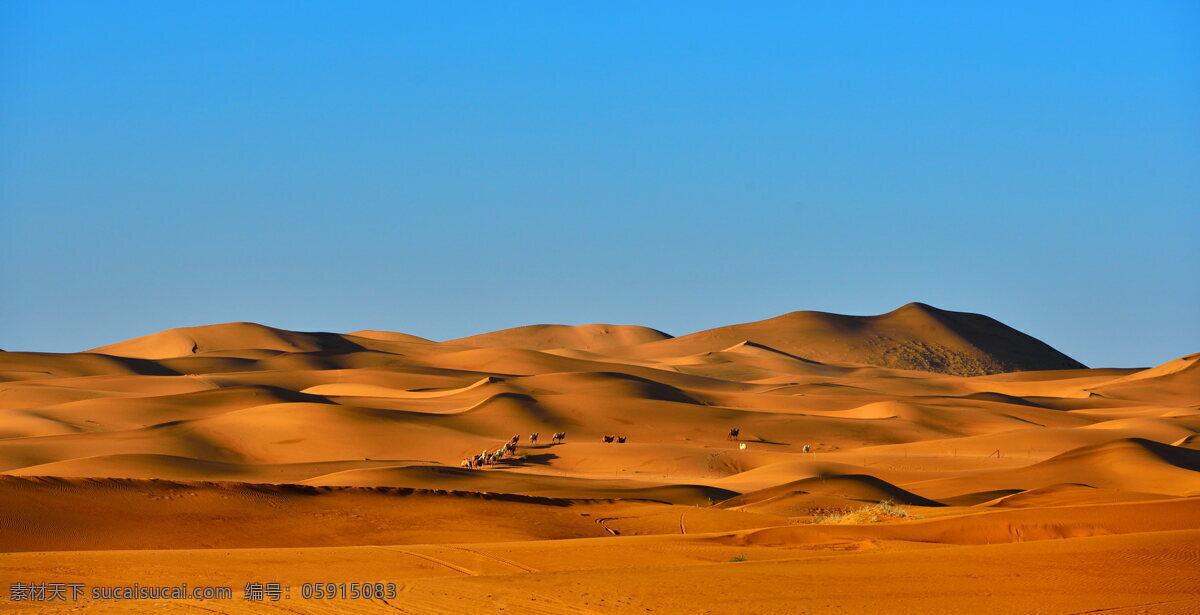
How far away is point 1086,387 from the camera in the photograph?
8425cm

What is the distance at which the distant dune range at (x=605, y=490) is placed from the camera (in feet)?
42.8

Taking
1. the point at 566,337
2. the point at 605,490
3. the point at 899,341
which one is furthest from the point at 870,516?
the point at 566,337

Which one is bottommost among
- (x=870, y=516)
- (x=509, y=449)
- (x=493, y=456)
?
(x=870, y=516)

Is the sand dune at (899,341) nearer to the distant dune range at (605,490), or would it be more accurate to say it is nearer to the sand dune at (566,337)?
the sand dune at (566,337)

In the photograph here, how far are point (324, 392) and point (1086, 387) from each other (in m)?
45.7

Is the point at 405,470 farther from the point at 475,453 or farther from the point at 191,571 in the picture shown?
the point at 191,571

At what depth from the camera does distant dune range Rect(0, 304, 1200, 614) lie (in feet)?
42.8

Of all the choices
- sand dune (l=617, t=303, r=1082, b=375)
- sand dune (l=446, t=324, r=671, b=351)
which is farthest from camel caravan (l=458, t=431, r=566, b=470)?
sand dune (l=446, t=324, r=671, b=351)

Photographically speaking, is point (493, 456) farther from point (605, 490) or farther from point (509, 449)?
point (605, 490)

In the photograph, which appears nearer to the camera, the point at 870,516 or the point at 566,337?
the point at 870,516

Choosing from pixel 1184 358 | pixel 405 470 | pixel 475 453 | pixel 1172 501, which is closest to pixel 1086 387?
pixel 1184 358

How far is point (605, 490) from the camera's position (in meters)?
30.6

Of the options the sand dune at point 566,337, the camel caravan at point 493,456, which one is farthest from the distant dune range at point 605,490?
the sand dune at point 566,337

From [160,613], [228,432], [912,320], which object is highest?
[912,320]
